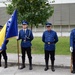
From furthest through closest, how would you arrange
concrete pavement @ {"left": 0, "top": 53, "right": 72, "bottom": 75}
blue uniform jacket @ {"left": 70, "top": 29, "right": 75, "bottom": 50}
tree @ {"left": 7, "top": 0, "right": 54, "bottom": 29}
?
tree @ {"left": 7, "top": 0, "right": 54, "bottom": 29} < concrete pavement @ {"left": 0, "top": 53, "right": 72, "bottom": 75} < blue uniform jacket @ {"left": 70, "top": 29, "right": 75, "bottom": 50}

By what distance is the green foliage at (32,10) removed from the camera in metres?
13.8

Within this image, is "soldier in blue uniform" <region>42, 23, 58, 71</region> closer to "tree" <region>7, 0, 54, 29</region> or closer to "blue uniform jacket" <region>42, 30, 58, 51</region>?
"blue uniform jacket" <region>42, 30, 58, 51</region>

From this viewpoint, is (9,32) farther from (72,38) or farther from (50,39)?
(72,38)

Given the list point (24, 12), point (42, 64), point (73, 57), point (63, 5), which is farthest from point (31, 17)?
point (63, 5)

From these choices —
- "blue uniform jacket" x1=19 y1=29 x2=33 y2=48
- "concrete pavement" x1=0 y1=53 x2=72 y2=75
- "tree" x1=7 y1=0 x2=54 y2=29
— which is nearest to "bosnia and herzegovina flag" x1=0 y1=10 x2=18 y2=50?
"blue uniform jacket" x1=19 y1=29 x2=33 y2=48

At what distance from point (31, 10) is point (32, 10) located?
58 mm

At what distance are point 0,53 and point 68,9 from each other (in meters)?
21.3

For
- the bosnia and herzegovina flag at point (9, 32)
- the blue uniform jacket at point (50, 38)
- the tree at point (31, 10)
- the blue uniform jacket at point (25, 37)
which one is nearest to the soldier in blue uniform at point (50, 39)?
the blue uniform jacket at point (50, 38)

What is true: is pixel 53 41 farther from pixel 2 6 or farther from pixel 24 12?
pixel 2 6

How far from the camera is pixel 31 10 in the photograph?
1397cm

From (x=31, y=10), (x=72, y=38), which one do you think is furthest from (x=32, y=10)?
(x=72, y=38)

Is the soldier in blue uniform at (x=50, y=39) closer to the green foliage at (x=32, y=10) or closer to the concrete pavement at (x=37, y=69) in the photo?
the concrete pavement at (x=37, y=69)

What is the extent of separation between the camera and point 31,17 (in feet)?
45.7

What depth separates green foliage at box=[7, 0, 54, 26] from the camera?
13.8 m
